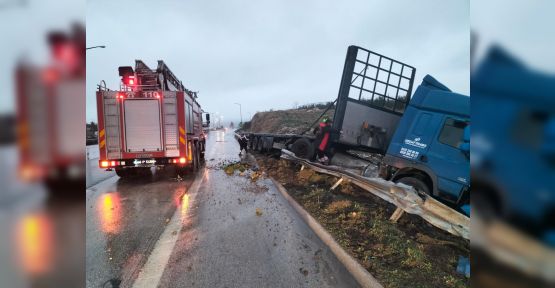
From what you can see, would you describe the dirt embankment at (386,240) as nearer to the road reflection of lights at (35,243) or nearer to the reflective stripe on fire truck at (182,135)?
the road reflection of lights at (35,243)

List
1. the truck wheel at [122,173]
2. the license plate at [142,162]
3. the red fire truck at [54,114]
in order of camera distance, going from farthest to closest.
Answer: the truck wheel at [122,173]
the license plate at [142,162]
the red fire truck at [54,114]

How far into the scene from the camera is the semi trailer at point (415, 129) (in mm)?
6348

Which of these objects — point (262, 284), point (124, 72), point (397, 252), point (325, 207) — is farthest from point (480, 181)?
point (124, 72)

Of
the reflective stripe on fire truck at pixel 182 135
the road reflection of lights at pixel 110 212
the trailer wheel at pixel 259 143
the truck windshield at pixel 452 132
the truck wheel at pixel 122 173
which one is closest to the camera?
the road reflection of lights at pixel 110 212

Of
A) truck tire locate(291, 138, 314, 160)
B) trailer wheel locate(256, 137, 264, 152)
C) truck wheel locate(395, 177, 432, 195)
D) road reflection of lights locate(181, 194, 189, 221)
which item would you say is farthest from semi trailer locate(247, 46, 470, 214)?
trailer wheel locate(256, 137, 264, 152)

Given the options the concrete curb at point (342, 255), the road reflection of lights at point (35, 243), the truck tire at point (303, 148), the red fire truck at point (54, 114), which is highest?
the red fire truck at point (54, 114)

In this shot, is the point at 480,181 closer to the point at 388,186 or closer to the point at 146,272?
the point at 146,272

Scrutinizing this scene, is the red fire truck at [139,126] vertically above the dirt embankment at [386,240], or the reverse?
the red fire truck at [139,126]

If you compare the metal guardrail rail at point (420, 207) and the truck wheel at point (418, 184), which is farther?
the truck wheel at point (418, 184)

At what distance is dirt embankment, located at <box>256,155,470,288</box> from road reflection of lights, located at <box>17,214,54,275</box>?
2.73 meters

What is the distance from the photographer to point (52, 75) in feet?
2.62

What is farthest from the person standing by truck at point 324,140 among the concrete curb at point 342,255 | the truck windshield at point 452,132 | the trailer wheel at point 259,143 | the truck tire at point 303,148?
the trailer wheel at point 259,143

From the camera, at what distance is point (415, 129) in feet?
23.1

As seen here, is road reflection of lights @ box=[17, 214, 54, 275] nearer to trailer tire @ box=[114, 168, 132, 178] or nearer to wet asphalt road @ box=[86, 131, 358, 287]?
wet asphalt road @ box=[86, 131, 358, 287]
